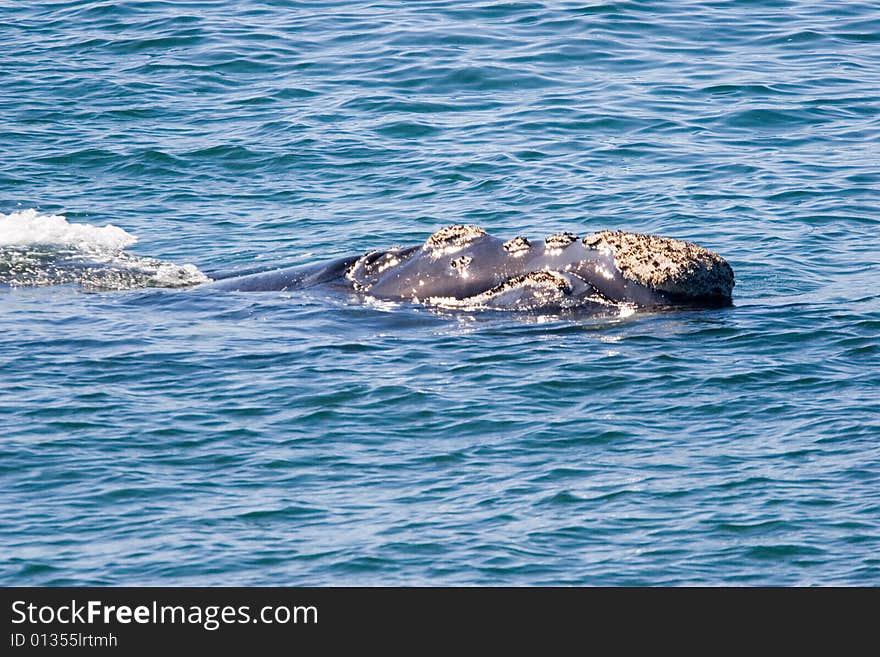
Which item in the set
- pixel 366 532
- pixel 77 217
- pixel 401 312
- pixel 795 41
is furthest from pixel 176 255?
pixel 795 41

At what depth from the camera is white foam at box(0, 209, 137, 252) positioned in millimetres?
18094

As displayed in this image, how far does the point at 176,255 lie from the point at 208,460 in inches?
288

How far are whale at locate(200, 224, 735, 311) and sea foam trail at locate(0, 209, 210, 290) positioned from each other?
8.54ft

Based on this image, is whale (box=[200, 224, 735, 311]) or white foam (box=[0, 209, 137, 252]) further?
white foam (box=[0, 209, 137, 252])

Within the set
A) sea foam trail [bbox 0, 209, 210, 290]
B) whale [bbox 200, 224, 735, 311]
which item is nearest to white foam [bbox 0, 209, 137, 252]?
sea foam trail [bbox 0, 209, 210, 290]

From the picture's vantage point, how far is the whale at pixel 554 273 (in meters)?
14.4

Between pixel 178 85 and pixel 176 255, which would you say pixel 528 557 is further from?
pixel 178 85

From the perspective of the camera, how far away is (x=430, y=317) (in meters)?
14.6

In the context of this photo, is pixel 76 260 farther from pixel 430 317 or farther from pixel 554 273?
pixel 554 273

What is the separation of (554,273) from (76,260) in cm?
581

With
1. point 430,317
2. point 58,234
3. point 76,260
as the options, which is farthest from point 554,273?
point 58,234

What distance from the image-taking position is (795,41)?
88.4 ft

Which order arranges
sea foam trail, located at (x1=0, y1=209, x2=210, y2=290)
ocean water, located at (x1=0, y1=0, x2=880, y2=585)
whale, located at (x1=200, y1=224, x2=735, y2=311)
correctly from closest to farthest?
1. ocean water, located at (x1=0, y1=0, x2=880, y2=585)
2. whale, located at (x1=200, y1=224, x2=735, y2=311)
3. sea foam trail, located at (x1=0, y1=209, x2=210, y2=290)

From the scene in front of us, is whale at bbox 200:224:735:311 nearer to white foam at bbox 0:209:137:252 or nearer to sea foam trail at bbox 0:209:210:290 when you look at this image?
sea foam trail at bbox 0:209:210:290
